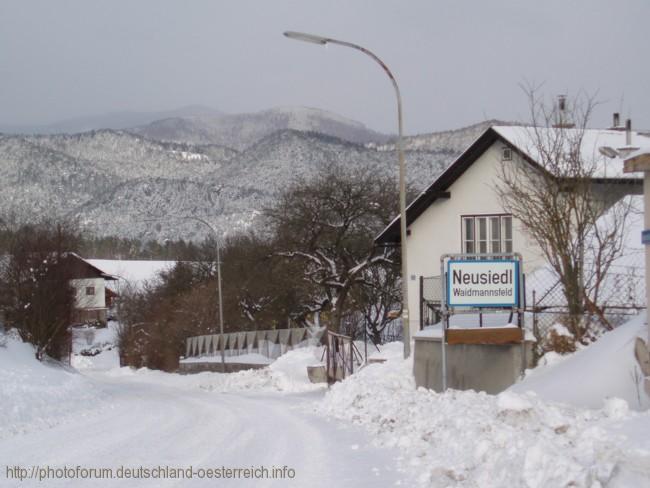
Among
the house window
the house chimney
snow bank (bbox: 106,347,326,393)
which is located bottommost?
snow bank (bbox: 106,347,326,393)

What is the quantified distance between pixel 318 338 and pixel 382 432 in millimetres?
23428

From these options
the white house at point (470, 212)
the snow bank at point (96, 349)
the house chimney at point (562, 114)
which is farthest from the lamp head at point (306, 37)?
the snow bank at point (96, 349)

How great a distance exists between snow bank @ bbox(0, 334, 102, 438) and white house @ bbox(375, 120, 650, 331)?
43.0 ft

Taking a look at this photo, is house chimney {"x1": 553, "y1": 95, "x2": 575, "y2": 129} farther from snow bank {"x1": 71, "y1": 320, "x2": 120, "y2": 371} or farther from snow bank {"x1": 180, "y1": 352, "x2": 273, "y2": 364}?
snow bank {"x1": 71, "y1": 320, "x2": 120, "y2": 371}

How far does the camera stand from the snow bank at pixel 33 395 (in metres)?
17.4

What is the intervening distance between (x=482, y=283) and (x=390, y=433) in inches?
159

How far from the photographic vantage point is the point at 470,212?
32250 mm

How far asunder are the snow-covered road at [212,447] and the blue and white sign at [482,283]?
3.21m

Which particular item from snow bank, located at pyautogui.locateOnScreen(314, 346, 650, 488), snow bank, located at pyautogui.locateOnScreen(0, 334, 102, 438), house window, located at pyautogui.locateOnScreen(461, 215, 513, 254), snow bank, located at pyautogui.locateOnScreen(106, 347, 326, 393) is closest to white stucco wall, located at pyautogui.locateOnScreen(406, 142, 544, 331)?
house window, located at pyautogui.locateOnScreen(461, 215, 513, 254)

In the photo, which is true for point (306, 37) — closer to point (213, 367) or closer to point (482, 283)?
point (482, 283)

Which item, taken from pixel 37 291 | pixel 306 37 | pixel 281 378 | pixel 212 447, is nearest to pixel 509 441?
pixel 212 447

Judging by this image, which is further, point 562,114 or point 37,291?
point 37,291

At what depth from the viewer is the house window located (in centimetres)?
3134

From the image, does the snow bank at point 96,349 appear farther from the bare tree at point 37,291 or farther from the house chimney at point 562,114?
the house chimney at point 562,114
